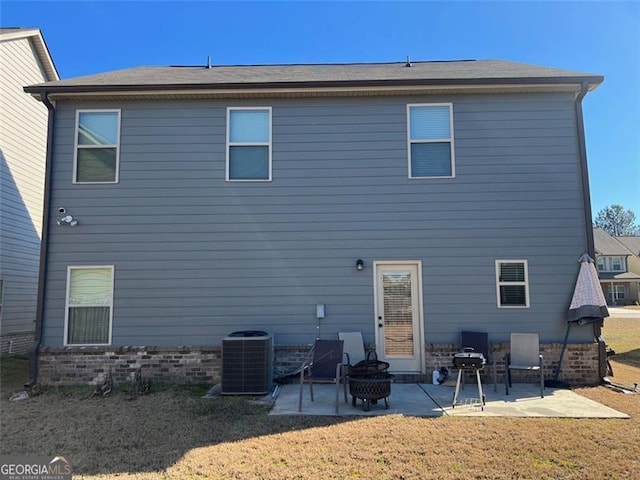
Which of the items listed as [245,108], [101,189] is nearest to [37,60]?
[101,189]

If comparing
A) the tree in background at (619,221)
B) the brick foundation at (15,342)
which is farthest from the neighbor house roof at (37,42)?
the tree in background at (619,221)

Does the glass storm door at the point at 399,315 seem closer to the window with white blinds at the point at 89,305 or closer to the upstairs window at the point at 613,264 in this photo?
the window with white blinds at the point at 89,305

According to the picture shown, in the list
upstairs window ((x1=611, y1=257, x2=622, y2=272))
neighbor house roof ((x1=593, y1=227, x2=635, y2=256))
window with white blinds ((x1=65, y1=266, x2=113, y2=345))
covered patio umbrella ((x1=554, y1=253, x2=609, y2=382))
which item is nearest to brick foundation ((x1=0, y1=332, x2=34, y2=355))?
window with white blinds ((x1=65, y1=266, x2=113, y2=345))

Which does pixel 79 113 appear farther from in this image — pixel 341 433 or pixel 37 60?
pixel 341 433

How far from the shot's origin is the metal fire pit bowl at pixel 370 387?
5082 mm

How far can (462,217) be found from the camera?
6965 millimetres

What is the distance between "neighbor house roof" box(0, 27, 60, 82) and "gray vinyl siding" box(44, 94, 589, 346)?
4722 millimetres

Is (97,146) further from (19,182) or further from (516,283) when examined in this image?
(516,283)

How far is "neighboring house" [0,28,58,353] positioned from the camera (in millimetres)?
9359

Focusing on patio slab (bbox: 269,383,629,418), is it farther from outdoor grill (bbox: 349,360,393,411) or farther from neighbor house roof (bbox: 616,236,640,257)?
neighbor house roof (bbox: 616,236,640,257)

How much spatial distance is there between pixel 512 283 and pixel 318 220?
3498mm

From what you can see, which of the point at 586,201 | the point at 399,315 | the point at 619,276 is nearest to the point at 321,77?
the point at 399,315

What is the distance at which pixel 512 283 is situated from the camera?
22.5ft

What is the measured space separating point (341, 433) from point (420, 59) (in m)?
8.43
